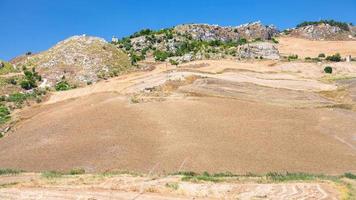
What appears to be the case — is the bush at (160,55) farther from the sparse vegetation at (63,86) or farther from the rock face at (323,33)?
the rock face at (323,33)

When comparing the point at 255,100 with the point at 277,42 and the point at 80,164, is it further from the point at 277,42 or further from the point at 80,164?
the point at 277,42

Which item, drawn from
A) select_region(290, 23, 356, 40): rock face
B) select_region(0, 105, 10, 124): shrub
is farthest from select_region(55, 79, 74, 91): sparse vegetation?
select_region(290, 23, 356, 40): rock face

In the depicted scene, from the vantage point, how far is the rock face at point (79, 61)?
239 ft

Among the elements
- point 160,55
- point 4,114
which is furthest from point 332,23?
point 4,114

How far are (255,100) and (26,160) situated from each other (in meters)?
21.0

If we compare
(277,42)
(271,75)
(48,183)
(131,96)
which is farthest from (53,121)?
(277,42)

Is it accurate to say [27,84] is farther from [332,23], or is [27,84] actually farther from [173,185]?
[332,23]

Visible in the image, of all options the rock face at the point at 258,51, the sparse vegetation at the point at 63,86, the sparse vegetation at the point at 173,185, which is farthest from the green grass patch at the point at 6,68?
the sparse vegetation at the point at 173,185

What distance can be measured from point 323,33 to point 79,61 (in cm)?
5259

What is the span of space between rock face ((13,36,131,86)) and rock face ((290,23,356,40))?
140ft

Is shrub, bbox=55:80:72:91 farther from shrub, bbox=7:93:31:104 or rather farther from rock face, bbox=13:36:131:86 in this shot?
shrub, bbox=7:93:31:104

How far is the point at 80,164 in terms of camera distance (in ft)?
127

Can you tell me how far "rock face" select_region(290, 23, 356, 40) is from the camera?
11000 cm

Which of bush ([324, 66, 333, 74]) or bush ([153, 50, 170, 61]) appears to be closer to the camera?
bush ([324, 66, 333, 74])
